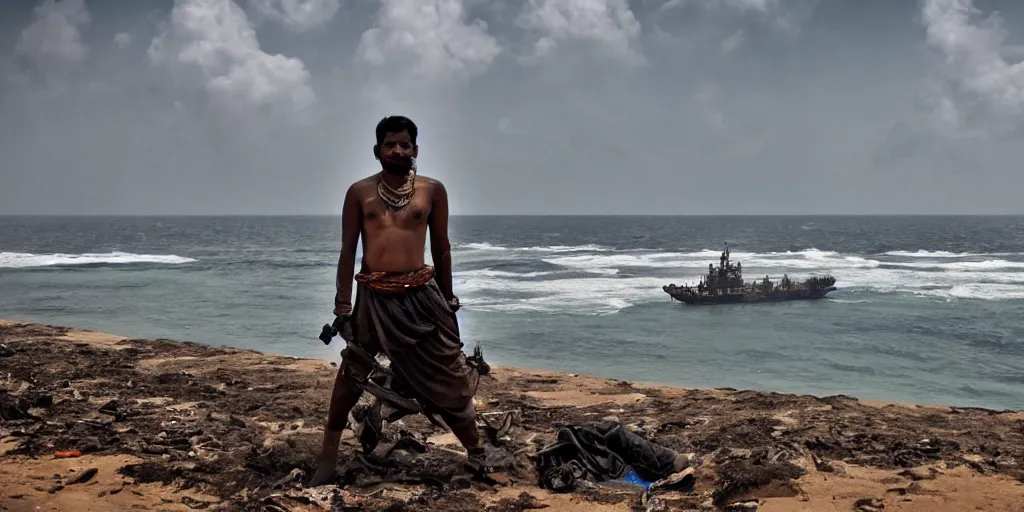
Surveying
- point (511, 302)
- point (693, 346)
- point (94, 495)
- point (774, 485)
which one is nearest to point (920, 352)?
point (693, 346)

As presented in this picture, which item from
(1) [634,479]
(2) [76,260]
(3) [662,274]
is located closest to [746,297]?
(3) [662,274]

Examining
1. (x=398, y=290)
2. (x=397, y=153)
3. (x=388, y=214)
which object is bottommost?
(x=398, y=290)

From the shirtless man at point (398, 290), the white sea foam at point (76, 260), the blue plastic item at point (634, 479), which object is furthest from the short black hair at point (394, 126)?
the white sea foam at point (76, 260)

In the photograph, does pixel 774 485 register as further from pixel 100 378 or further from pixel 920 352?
pixel 920 352

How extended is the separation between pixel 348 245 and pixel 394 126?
0.82 m

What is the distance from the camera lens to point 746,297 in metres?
27.9

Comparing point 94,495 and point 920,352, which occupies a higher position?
point 94,495

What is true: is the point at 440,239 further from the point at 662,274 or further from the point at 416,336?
the point at 662,274

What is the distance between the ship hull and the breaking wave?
3.22 feet

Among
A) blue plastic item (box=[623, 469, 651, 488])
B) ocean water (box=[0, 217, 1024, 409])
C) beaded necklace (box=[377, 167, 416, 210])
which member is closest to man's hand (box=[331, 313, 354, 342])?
beaded necklace (box=[377, 167, 416, 210])

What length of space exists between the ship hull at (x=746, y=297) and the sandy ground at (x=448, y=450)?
18114 mm

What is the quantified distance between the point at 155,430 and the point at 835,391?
38.7ft

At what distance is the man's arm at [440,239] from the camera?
4.79 m

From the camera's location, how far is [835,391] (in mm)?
13531
